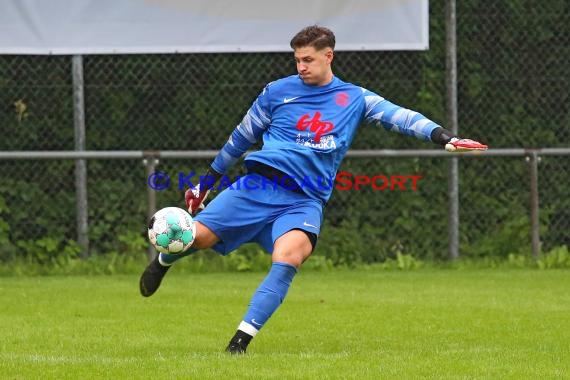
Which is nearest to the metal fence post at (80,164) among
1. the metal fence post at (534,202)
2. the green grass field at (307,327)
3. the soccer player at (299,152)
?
the green grass field at (307,327)

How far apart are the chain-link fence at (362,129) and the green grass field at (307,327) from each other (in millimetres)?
654

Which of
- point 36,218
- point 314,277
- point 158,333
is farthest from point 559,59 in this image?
point 158,333

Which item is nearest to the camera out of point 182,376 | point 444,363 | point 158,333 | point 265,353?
point 182,376

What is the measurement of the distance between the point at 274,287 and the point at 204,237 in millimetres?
617

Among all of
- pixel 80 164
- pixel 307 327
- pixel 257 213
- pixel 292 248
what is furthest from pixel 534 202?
pixel 292 248

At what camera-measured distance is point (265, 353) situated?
6672 millimetres

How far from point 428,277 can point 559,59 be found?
2655mm

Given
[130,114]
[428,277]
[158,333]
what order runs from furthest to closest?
[130,114] < [428,277] < [158,333]

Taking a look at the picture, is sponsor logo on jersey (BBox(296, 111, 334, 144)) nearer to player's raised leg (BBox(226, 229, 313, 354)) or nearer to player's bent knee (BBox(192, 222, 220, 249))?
player's raised leg (BBox(226, 229, 313, 354))

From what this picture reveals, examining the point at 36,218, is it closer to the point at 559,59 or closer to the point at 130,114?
the point at 130,114

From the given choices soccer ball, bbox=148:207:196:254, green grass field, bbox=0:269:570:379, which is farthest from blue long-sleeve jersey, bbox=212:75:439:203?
green grass field, bbox=0:269:570:379

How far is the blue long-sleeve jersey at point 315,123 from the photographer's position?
699 centimetres

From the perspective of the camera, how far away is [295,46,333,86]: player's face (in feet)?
22.9

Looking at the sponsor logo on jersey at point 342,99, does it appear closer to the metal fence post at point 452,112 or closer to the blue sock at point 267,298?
the blue sock at point 267,298
